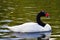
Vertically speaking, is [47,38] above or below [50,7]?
below

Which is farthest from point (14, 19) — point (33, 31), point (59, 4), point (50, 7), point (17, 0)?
point (17, 0)

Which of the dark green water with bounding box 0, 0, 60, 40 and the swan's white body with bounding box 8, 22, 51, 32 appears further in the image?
the dark green water with bounding box 0, 0, 60, 40

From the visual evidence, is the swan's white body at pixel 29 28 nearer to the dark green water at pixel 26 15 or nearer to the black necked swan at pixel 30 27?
the black necked swan at pixel 30 27

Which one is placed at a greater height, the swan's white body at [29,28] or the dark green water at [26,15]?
the dark green water at [26,15]

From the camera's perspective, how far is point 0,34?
1440 centimetres

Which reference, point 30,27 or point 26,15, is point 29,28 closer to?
point 30,27

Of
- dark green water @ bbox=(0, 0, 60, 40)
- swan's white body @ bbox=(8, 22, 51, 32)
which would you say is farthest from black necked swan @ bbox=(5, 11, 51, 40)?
dark green water @ bbox=(0, 0, 60, 40)

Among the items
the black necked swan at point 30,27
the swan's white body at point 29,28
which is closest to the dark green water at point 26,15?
the black necked swan at point 30,27

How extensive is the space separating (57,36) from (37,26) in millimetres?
1495

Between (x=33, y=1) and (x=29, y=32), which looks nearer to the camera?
(x=29, y=32)

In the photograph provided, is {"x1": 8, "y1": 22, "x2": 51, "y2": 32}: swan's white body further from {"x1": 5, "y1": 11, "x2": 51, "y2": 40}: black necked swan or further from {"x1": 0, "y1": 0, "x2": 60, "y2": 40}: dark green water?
{"x1": 0, "y1": 0, "x2": 60, "y2": 40}: dark green water

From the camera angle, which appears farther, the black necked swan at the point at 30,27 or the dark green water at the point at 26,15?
the dark green water at the point at 26,15

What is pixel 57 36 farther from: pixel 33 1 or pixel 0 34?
pixel 33 1

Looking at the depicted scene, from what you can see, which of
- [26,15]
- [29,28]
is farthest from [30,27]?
[26,15]
